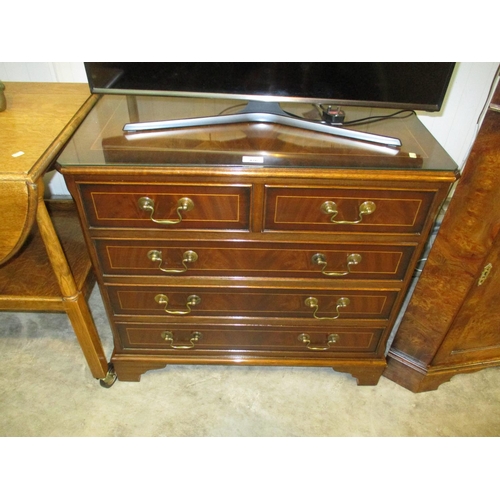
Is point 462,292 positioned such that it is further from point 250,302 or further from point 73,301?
point 73,301

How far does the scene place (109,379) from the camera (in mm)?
1447

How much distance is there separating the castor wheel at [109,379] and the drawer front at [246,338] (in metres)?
0.17

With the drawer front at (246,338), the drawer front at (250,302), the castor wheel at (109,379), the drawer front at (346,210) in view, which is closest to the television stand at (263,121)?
the drawer front at (346,210)

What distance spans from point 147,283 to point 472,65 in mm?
1476

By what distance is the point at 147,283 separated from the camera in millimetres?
1175

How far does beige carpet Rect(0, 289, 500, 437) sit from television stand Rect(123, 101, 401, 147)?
0.96m

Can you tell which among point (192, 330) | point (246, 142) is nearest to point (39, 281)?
point (192, 330)

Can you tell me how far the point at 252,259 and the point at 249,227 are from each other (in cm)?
12

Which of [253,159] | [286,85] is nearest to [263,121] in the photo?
[286,85]

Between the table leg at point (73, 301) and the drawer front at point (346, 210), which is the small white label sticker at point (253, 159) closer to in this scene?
the drawer front at point (346, 210)

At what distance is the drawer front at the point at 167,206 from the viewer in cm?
96

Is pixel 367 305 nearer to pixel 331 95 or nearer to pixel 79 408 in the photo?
pixel 331 95

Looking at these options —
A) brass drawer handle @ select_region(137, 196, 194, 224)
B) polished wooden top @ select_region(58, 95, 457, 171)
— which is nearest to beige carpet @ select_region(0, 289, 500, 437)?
brass drawer handle @ select_region(137, 196, 194, 224)

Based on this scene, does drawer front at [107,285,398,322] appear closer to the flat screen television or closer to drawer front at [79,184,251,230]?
drawer front at [79,184,251,230]
